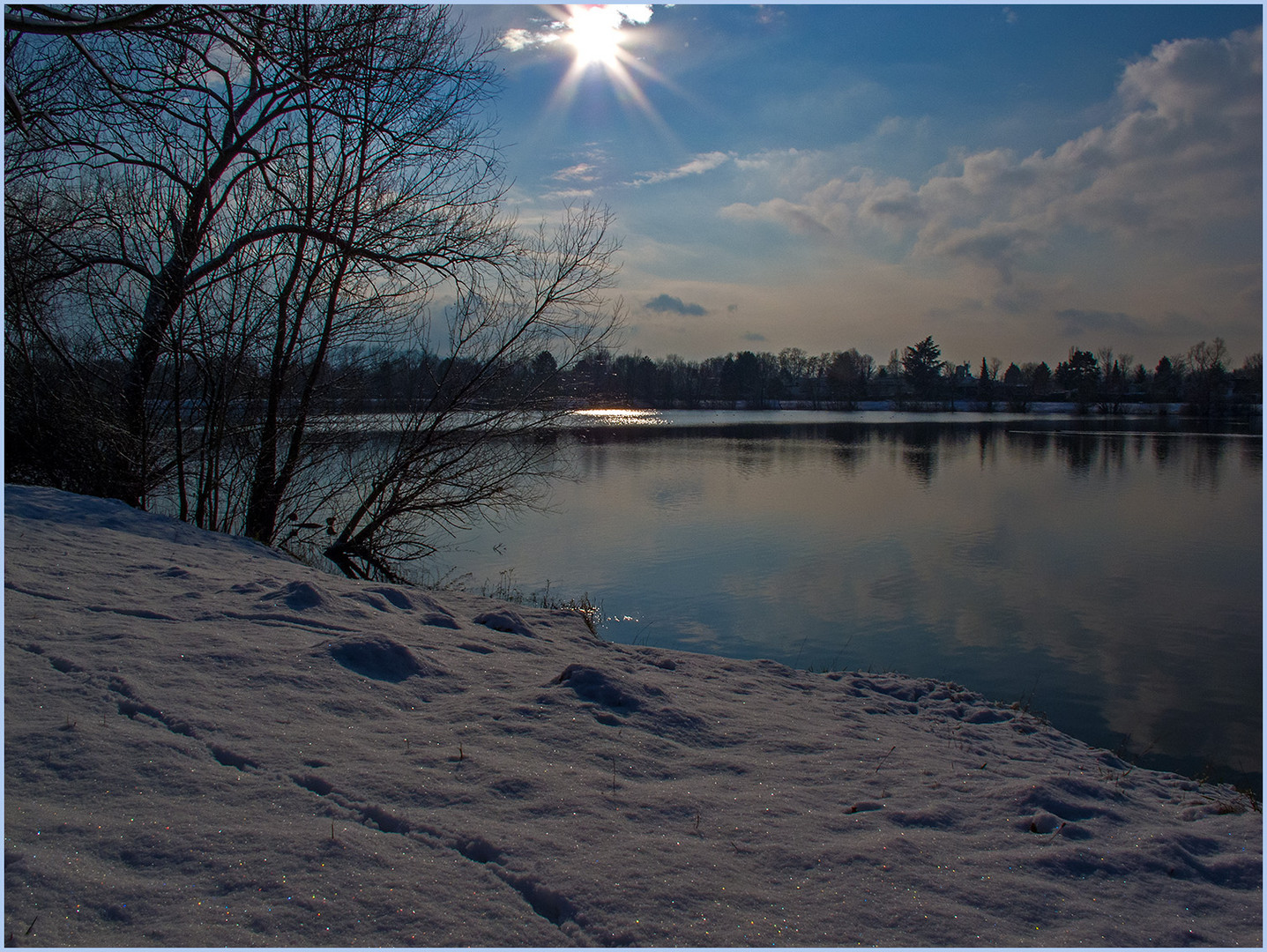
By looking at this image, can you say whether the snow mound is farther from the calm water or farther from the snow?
the calm water

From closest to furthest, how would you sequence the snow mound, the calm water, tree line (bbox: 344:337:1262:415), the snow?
the snow < the snow mound < the calm water < tree line (bbox: 344:337:1262:415)

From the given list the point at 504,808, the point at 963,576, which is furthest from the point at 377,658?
the point at 963,576

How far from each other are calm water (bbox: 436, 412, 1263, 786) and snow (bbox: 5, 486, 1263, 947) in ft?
6.99

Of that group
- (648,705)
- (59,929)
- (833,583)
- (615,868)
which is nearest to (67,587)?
(59,929)

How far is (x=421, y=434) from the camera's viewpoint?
10883 mm

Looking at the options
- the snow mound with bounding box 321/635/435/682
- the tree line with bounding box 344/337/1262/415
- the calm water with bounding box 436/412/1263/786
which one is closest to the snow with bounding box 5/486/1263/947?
the snow mound with bounding box 321/635/435/682

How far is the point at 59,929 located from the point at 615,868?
1.62 metres

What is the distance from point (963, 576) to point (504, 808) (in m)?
9.82

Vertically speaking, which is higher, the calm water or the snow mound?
the snow mound

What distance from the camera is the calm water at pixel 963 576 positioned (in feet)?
23.0

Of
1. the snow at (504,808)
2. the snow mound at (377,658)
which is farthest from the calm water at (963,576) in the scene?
the snow mound at (377,658)

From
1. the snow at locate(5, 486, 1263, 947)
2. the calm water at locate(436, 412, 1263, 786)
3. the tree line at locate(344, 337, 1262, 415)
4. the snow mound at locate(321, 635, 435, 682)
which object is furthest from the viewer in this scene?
the tree line at locate(344, 337, 1262, 415)

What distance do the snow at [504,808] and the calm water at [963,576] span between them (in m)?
2.13

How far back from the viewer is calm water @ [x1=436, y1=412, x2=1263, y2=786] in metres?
7.00
